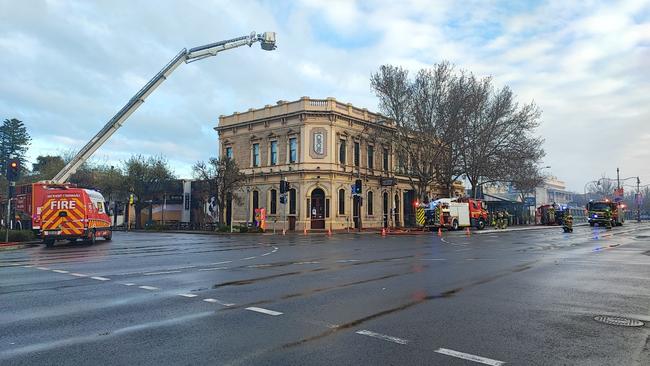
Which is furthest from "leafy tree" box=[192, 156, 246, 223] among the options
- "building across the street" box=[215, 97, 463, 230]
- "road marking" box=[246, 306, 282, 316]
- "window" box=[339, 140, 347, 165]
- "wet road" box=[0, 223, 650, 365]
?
"road marking" box=[246, 306, 282, 316]

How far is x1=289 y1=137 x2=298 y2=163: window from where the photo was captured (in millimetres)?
45281

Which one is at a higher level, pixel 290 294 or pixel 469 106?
pixel 469 106

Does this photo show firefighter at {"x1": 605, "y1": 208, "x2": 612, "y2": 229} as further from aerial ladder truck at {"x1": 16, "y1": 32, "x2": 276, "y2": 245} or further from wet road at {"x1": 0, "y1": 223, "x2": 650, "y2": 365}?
wet road at {"x1": 0, "y1": 223, "x2": 650, "y2": 365}

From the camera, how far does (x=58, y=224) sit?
897 inches

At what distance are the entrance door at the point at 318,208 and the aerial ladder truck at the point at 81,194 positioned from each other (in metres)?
16.3

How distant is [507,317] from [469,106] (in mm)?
38218

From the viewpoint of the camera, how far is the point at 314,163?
44094 mm

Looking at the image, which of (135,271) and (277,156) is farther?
(277,156)

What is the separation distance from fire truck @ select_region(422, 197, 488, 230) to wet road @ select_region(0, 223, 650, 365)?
2758 cm

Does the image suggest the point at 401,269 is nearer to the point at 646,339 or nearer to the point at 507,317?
the point at 507,317

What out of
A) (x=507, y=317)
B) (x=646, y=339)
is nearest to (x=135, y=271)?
(x=507, y=317)

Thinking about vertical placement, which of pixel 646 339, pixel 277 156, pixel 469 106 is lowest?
pixel 646 339

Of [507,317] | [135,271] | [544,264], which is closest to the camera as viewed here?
[507,317]

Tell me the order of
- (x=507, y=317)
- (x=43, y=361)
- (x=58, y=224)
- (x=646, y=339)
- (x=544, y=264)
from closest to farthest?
(x=43, y=361), (x=646, y=339), (x=507, y=317), (x=544, y=264), (x=58, y=224)
